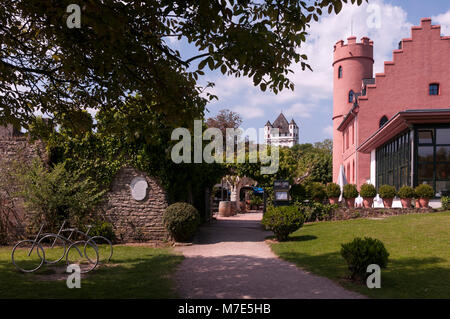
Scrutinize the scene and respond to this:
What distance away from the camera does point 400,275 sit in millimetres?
8117

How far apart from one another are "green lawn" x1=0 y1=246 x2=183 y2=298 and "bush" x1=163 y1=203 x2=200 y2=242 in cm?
263

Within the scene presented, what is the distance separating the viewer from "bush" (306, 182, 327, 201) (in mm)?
19922

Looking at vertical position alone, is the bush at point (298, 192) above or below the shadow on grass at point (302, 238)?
above

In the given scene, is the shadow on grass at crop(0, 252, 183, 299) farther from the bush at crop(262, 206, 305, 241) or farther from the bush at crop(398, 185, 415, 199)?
the bush at crop(398, 185, 415, 199)

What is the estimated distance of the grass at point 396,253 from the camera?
7.24 meters

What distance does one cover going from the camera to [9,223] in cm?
1439

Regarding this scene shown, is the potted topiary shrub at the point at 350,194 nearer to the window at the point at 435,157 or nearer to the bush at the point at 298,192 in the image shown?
the bush at the point at 298,192

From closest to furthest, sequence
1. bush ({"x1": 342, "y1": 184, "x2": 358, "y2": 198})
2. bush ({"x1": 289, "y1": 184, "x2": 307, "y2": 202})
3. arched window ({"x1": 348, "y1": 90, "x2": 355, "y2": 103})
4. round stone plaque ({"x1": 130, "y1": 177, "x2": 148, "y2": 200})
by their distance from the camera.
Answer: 1. round stone plaque ({"x1": 130, "y1": 177, "x2": 148, "y2": 200})
2. bush ({"x1": 342, "y1": 184, "x2": 358, "y2": 198})
3. bush ({"x1": 289, "y1": 184, "x2": 307, "y2": 202})
4. arched window ({"x1": 348, "y1": 90, "x2": 355, "y2": 103})

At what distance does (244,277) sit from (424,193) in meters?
12.5

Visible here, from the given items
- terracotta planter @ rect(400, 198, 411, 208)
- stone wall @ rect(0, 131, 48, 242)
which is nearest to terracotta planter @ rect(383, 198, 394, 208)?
terracotta planter @ rect(400, 198, 411, 208)

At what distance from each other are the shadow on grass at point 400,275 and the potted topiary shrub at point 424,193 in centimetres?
898

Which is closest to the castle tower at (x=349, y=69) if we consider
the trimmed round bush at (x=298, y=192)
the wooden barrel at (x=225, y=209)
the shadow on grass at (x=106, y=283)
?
the wooden barrel at (x=225, y=209)

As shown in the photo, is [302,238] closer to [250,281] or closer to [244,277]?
[244,277]

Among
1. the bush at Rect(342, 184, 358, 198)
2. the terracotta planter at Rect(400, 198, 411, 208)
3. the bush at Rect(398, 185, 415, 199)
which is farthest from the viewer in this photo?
the bush at Rect(342, 184, 358, 198)
